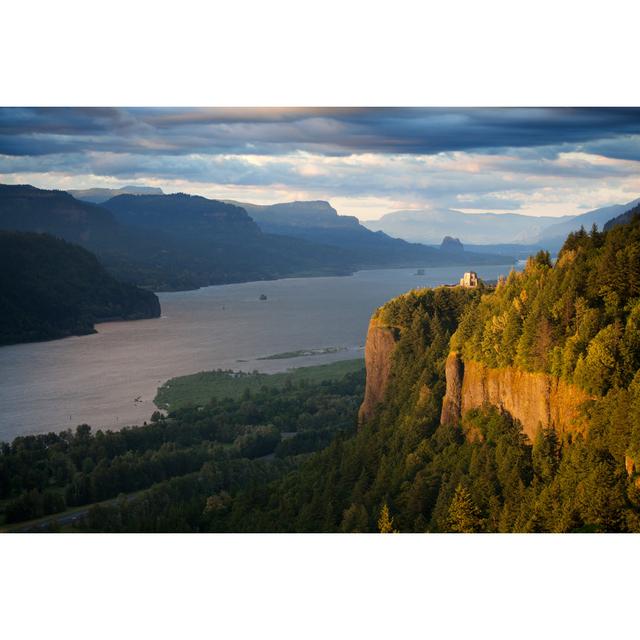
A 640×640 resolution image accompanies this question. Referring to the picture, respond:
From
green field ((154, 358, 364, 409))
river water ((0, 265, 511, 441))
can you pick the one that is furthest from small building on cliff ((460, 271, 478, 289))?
green field ((154, 358, 364, 409))

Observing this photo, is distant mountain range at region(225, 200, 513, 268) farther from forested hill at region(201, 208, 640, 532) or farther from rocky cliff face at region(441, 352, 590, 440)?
rocky cliff face at region(441, 352, 590, 440)

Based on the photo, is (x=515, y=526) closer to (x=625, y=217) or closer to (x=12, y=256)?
(x=625, y=217)

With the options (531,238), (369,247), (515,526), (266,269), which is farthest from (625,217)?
(266,269)

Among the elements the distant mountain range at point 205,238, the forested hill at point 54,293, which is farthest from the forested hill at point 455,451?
the forested hill at point 54,293

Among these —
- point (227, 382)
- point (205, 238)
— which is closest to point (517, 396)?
point (227, 382)

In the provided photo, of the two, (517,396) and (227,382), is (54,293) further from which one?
(517,396)

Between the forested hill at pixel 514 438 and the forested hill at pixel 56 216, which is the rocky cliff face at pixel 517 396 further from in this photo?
the forested hill at pixel 56 216
